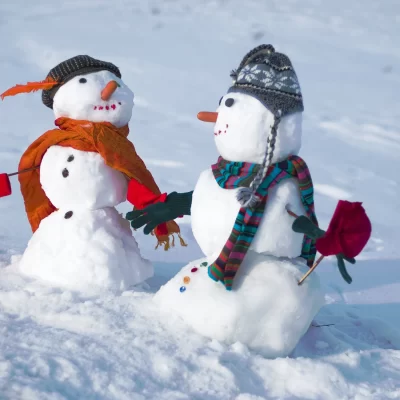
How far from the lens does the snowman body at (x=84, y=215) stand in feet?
8.96

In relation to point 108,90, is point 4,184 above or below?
below

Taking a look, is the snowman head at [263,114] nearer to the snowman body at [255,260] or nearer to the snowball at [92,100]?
the snowman body at [255,260]

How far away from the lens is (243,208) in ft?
7.47

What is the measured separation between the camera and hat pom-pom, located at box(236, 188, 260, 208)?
7.36 feet

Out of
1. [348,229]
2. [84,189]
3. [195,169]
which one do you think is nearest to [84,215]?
[84,189]

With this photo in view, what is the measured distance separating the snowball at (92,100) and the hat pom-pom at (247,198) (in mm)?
817

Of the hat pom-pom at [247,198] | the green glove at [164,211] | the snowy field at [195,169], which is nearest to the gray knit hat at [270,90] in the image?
the hat pom-pom at [247,198]

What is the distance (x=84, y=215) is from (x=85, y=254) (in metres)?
0.17

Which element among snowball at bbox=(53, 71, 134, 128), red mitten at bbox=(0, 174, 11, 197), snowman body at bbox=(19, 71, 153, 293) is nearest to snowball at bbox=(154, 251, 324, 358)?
snowman body at bbox=(19, 71, 153, 293)

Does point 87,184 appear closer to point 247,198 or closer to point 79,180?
point 79,180

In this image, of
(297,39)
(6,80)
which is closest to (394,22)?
(297,39)

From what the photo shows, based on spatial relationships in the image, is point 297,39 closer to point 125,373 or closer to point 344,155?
point 344,155

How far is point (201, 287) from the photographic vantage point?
240 cm

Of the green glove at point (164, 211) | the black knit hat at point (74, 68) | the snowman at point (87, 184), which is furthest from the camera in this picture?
the black knit hat at point (74, 68)
